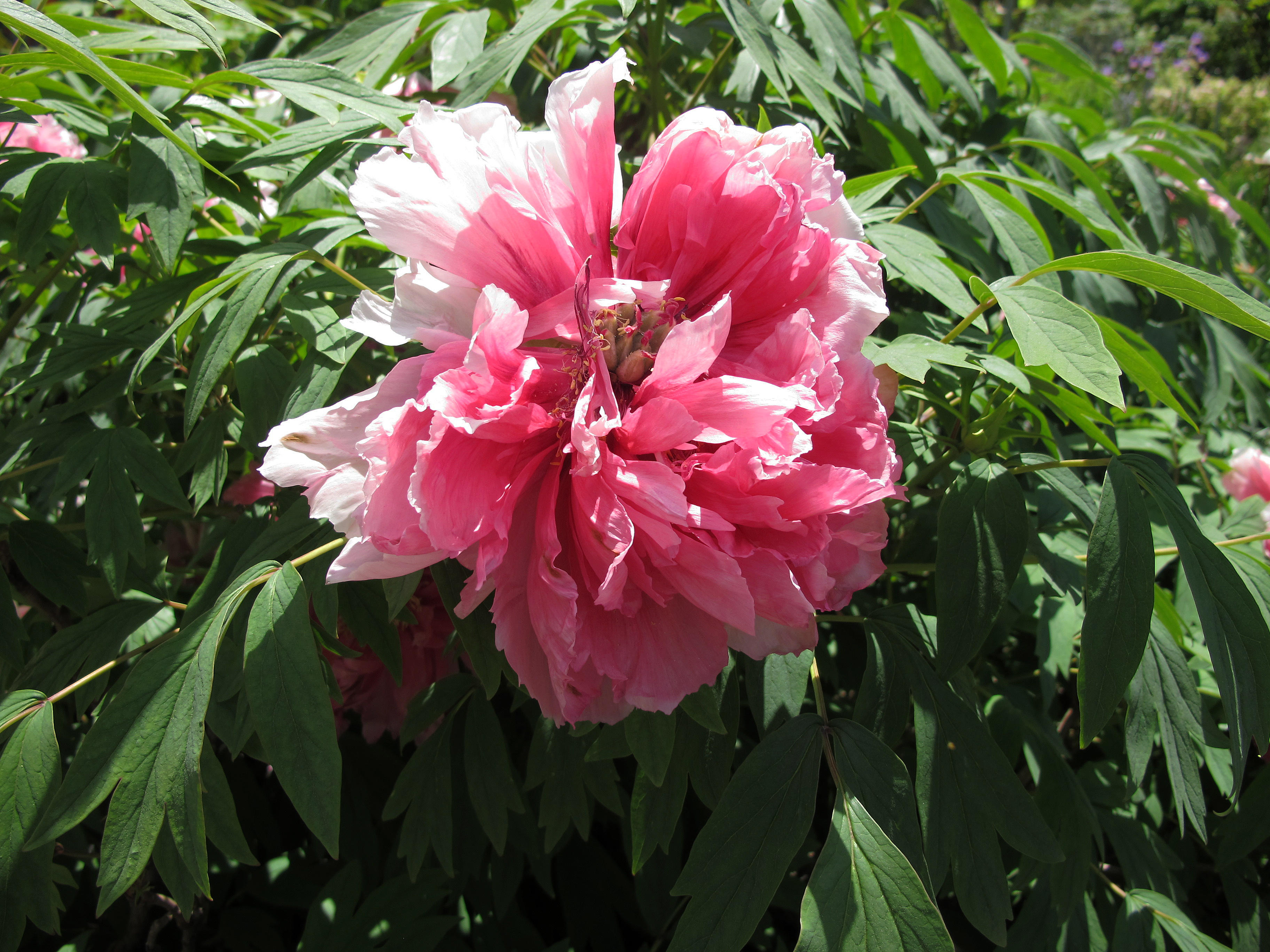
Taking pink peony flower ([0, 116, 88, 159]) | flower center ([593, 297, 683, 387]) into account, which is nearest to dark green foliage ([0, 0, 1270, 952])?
flower center ([593, 297, 683, 387])

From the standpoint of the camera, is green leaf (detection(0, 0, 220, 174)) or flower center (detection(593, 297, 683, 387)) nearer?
green leaf (detection(0, 0, 220, 174))

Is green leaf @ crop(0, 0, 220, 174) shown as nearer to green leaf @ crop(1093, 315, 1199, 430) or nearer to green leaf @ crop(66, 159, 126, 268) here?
green leaf @ crop(66, 159, 126, 268)

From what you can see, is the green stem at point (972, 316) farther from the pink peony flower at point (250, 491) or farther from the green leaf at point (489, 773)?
the pink peony flower at point (250, 491)

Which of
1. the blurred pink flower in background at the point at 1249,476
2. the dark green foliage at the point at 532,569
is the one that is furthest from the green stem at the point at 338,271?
the blurred pink flower in background at the point at 1249,476

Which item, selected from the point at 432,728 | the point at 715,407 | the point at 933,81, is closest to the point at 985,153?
the point at 933,81

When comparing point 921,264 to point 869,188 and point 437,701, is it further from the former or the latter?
point 437,701

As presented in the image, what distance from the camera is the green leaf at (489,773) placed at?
1.17 metres

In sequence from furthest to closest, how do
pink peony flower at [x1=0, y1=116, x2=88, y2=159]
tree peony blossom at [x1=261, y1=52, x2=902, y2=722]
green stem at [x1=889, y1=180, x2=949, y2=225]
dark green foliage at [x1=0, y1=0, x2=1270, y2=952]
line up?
pink peony flower at [x1=0, y1=116, x2=88, y2=159]
green stem at [x1=889, y1=180, x2=949, y2=225]
dark green foliage at [x1=0, y1=0, x2=1270, y2=952]
tree peony blossom at [x1=261, y1=52, x2=902, y2=722]

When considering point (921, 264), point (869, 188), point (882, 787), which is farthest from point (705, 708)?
point (869, 188)

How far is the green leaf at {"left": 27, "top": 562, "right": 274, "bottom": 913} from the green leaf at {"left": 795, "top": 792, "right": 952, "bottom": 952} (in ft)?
1.91

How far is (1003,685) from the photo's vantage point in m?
1.43

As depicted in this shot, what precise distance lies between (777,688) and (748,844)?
22 centimetres

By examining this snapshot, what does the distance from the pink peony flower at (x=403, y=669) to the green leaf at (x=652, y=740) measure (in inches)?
16.7

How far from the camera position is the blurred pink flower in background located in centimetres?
186
